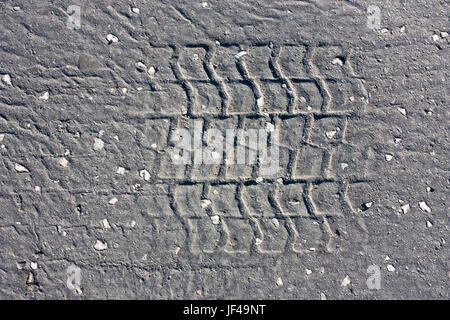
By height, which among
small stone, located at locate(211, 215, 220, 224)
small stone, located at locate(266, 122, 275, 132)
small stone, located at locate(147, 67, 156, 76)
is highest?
small stone, located at locate(147, 67, 156, 76)

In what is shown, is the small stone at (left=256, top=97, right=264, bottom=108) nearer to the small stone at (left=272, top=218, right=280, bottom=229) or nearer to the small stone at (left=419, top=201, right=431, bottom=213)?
the small stone at (left=272, top=218, right=280, bottom=229)

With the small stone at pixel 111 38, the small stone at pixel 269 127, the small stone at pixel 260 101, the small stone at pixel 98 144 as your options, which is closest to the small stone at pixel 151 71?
the small stone at pixel 111 38

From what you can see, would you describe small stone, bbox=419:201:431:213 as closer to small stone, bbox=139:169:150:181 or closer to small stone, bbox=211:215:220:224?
small stone, bbox=211:215:220:224

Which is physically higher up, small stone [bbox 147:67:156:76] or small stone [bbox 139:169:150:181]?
small stone [bbox 147:67:156:76]

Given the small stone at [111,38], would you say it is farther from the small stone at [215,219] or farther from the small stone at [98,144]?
the small stone at [215,219]

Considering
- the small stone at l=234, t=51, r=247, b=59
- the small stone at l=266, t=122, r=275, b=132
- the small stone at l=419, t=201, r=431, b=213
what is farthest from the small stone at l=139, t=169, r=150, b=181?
the small stone at l=419, t=201, r=431, b=213

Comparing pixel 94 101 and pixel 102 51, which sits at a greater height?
pixel 102 51
